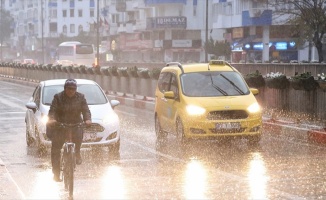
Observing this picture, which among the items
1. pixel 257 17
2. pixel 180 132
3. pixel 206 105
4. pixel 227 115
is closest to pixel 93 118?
pixel 180 132

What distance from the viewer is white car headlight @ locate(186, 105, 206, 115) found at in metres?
17.5

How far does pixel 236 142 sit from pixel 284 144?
1041mm

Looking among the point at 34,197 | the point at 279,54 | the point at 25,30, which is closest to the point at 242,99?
the point at 34,197

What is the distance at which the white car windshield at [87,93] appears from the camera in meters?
17.6

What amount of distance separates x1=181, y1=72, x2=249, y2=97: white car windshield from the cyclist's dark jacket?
274 inches

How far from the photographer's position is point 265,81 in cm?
2356

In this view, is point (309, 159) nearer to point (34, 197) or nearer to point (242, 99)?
point (242, 99)

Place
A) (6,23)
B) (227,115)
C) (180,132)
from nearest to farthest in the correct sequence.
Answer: (227,115)
(180,132)
(6,23)

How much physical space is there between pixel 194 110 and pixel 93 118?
2184mm

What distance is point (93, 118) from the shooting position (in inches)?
648

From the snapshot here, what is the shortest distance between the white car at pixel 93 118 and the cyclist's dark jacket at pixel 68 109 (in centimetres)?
422

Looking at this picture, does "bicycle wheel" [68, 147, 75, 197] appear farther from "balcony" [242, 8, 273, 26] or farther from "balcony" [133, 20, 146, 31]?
"balcony" [133, 20, 146, 31]

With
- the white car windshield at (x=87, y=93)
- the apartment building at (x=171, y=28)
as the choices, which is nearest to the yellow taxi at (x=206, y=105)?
the white car windshield at (x=87, y=93)

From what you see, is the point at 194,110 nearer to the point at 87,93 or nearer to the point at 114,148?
the point at 114,148
